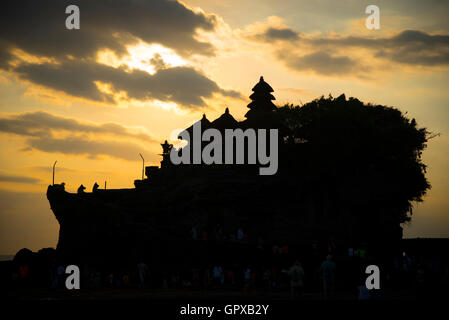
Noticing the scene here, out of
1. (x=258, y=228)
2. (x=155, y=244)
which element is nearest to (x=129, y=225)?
(x=155, y=244)

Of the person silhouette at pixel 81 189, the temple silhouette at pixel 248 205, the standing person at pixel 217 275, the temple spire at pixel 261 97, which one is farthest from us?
the temple spire at pixel 261 97

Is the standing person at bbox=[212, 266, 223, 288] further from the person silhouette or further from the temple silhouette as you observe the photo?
the person silhouette

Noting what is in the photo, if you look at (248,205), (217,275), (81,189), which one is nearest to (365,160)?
(248,205)

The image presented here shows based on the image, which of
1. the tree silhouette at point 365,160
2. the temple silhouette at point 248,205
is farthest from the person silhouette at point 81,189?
the tree silhouette at point 365,160

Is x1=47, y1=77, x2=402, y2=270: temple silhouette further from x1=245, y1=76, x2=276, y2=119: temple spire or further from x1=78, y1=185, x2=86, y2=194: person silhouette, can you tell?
x1=245, y1=76, x2=276, y2=119: temple spire

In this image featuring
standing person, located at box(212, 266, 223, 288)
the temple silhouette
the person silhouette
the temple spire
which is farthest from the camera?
the temple spire

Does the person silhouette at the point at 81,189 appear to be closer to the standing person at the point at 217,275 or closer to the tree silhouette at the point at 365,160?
the tree silhouette at the point at 365,160

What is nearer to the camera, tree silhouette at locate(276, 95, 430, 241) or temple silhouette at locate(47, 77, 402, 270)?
temple silhouette at locate(47, 77, 402, 270)

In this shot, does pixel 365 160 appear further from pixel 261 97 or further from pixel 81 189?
pixel 81 189

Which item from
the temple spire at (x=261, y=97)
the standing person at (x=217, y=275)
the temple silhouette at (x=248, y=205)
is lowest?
the standing person at (x=217, y=275)

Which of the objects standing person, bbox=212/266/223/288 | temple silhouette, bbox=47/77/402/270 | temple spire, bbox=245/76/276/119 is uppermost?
temple spire, bbox=245/76/276/119

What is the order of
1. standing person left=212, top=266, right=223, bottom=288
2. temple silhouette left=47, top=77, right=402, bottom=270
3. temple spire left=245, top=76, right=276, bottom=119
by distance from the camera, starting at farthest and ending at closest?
1. temple spire left=245, top=76, right=276, bottom=119
2. temple silhouette left=47, top=77, right=402, bottom=270
3. standing person left=212, top=266, right=223, bottom=288

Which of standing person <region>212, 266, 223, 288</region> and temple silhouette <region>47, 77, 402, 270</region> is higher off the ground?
temple silhouette <region>47, 77, 402, 270</region>

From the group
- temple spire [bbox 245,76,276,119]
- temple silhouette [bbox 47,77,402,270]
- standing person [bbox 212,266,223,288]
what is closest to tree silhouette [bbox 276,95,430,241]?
temple silhouette [bbox 47,77,402,270]
